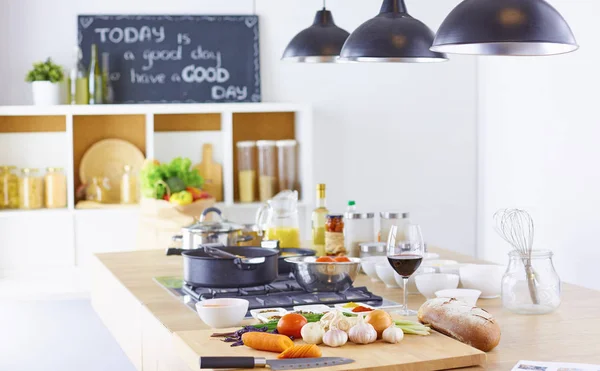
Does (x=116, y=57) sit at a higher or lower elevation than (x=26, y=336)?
higher

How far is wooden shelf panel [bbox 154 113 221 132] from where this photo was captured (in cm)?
558

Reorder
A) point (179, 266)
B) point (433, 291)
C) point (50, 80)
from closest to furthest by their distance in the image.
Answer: point (433, 291)
point (179, 266)
point (50, 80)

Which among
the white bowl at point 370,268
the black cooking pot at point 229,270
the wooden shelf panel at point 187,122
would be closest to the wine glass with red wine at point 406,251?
the black cooking pot at point 229,270

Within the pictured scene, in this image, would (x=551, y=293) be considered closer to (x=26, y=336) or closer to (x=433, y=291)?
(x=433, y=291)

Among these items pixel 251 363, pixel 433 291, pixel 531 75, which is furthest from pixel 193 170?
pixel 251 363

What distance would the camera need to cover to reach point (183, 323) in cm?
236

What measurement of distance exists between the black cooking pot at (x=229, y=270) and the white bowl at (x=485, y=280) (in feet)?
1.96

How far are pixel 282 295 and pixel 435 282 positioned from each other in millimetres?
459

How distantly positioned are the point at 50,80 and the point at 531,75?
287 centimetres

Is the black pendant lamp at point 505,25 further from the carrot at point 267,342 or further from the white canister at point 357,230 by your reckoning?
the white canister at point 357,230

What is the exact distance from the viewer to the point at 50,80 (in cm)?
515

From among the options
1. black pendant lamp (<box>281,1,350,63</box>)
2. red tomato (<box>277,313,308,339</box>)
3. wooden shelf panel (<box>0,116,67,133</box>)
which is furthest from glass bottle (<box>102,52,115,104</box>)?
red tomato (<box>277,313,308,339</box>)

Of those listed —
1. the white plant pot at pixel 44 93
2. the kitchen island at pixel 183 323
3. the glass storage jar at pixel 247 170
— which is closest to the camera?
the kitchen island at pixel 183 323

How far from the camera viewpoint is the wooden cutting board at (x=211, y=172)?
18.2 feet
